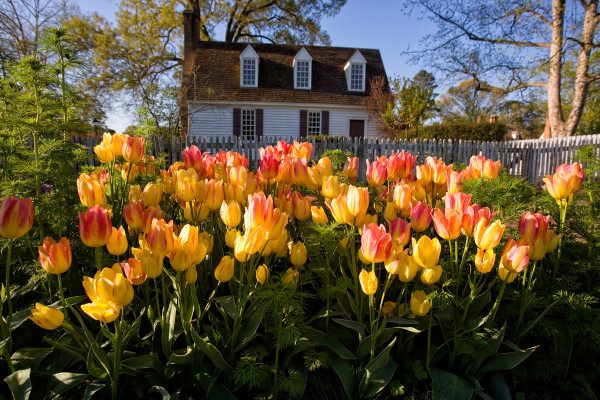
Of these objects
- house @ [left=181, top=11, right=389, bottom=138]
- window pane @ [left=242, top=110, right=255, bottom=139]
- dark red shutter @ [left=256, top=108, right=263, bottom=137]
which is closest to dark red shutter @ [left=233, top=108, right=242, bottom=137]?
house @ [left=181, top=11, right=389, bottom=138]

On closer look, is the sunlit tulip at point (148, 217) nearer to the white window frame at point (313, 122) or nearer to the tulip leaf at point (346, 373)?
the tulip leaf at point (346, 373)

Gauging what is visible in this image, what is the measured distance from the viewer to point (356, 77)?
21297 mm

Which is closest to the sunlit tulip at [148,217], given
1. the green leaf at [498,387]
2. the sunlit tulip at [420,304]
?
the sunlit tulip at [420,304]

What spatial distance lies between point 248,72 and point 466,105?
28226 mm

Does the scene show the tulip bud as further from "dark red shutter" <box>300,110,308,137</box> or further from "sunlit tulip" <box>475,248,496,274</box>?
"dark red shutter" <box>300,110,308,137</box>

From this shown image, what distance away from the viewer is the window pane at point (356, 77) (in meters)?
21.2

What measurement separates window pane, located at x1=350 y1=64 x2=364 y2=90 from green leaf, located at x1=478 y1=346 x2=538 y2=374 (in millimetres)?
20968

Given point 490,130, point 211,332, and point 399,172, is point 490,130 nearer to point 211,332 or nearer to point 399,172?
point 399,172

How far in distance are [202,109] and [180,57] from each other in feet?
22.0

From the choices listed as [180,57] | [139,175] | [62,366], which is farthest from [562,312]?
[180,57]

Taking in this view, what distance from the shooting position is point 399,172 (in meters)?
2.07

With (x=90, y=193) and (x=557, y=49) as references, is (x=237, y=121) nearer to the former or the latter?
(x=557, y=49)

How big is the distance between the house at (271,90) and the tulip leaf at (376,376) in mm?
19119

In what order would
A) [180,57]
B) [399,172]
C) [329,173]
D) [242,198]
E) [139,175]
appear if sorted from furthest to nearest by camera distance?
[180,57]
[139,175]
[399,172]
[329,173]
[242,198]
